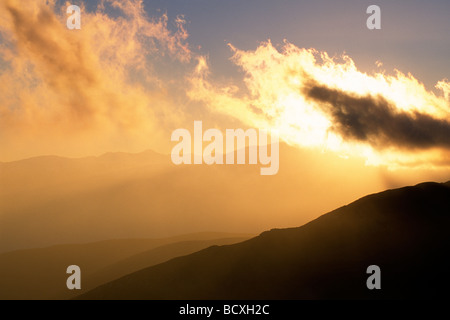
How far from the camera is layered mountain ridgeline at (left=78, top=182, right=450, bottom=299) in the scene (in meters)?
69.1

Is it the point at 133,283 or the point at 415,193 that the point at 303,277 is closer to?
the point at 133,283

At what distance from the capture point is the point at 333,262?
76.4 metres

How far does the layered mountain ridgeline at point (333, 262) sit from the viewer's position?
69.1 meters

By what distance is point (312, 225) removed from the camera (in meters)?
92.1

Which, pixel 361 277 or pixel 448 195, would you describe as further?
pixel 448 195
